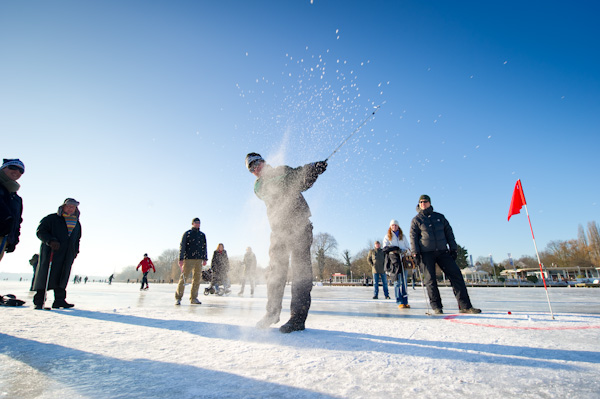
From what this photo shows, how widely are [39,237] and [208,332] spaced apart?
443 cm

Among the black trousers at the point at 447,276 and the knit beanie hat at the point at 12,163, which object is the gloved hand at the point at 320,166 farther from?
the knit beanie hat at the point at 12,163

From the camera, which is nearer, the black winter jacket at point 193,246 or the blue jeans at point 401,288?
the blue jeans at point 401,288

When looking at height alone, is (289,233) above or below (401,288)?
above

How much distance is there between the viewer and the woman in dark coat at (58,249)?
16.2 feet

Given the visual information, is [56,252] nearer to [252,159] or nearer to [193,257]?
[193,257]

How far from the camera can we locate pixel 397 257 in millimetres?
6344

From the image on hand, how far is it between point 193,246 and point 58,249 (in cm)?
245

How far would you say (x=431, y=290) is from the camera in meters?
4.68

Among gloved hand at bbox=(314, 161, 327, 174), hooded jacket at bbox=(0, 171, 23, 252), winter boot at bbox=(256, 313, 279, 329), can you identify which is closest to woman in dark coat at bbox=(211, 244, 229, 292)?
hooded jacket at bbox=(0, 171, 23, 252)

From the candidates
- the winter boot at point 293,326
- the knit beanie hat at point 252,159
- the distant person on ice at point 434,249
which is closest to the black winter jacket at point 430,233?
the distant person on ice at point 434,249

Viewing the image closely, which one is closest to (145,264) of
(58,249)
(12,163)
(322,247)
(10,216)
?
(58,249)

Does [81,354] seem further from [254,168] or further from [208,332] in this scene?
[254,168]

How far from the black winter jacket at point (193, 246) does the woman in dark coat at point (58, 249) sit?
6.51 ft

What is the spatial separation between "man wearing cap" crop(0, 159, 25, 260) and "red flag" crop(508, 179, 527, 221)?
7.77 meters
